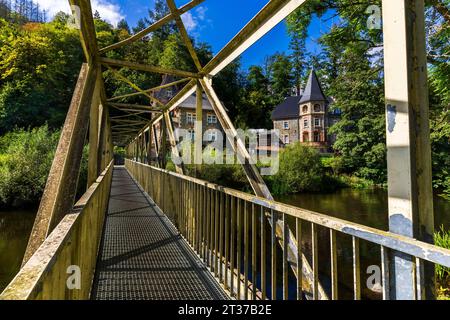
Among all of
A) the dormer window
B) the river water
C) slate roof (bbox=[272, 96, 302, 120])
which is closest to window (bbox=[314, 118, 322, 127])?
the dormer window

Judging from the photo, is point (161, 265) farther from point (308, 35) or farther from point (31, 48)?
point (31, 48)

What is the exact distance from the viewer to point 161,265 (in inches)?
118

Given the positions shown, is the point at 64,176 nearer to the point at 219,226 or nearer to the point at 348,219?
the point at 219,226

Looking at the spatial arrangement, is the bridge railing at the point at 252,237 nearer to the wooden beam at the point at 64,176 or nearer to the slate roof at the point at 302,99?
the wooden beam at the point at 64,176

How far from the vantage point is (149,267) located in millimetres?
2939

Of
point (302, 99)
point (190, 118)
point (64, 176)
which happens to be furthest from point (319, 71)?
point (64, 176)

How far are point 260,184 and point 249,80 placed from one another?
5116 cm

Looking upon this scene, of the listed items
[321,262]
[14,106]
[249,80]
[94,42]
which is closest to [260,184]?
[94,42]

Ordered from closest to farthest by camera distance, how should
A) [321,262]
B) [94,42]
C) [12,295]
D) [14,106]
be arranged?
[12,295]
[94,42]
[321,262]
[14,106]

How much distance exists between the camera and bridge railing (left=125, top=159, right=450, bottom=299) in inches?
42.1

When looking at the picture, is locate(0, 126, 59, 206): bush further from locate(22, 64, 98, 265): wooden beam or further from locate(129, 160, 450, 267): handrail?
locate(129, 160, 450, 267): handrail

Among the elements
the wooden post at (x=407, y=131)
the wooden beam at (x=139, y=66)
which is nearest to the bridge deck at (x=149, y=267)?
the wooden post at (x=407, y=131)

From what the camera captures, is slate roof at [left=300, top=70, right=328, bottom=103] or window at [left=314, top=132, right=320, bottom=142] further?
window at [left=314, top=132, right=320, bottom=142]

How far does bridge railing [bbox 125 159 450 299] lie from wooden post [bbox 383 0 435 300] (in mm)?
109
